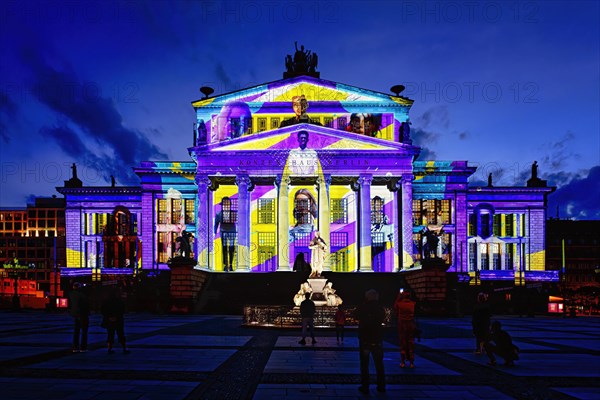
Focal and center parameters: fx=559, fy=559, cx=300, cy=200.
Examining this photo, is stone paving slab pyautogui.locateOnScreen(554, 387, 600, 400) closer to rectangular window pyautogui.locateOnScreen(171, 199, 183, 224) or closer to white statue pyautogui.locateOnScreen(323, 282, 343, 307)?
white statue pyautogui.locateOnScreen(323, 282, 343, 307)

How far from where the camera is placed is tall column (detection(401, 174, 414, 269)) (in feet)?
191

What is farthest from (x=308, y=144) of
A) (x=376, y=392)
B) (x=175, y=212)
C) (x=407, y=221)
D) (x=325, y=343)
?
(x=376, y=392)

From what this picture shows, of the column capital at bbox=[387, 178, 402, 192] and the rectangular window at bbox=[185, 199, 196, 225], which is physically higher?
the column capital at bbox=[387, 178, 402, 192]

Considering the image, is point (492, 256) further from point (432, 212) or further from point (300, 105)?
point (300, 105)

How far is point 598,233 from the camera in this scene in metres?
118

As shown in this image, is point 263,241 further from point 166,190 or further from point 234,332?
point 234,332

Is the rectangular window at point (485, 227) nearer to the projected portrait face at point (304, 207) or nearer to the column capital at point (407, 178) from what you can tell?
the column capital at point (407, 178)

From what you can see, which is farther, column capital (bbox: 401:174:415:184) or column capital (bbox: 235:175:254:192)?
column capital (bbox: 235:175:254:192)

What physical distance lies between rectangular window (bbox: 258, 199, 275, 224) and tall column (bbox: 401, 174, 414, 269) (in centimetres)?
1483

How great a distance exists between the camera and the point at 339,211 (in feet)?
209

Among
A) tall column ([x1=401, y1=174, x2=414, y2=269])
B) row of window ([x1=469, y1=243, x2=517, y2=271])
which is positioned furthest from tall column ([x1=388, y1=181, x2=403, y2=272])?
row of window ([x1=469, y1=243, x2=517, y2=271])

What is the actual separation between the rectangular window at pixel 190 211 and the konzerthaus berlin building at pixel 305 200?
0.46 feet

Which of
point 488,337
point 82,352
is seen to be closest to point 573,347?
point 488,337

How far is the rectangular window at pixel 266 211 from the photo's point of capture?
2501 inches
